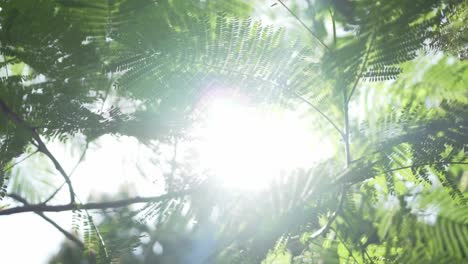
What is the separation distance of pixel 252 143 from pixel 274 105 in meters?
0.20

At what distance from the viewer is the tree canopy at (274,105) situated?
138cm

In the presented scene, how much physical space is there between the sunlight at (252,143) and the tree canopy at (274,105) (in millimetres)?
24

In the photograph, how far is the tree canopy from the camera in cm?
138

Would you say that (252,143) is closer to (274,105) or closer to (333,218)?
(274,105)

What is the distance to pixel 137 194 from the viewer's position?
2.34 m

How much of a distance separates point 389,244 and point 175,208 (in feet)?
3.20

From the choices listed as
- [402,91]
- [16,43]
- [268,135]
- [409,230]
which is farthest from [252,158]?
[16,43]

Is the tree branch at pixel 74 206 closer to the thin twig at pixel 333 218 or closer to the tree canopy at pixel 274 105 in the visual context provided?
the tree canopy at pixel 274 105

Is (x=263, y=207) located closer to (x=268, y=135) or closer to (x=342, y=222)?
(x=268, y=135)

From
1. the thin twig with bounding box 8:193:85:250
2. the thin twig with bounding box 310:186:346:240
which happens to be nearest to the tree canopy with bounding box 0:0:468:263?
the thin twig with bounding box 310:186:346:240

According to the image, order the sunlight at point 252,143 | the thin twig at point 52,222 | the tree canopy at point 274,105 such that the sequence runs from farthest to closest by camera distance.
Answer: the thin twig at point 52,222 < the sunlight at point 252,143 < the tree canopy at point 274,105

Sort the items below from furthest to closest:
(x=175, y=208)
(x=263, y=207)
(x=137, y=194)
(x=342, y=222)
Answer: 1. (x=137, y=194)
2. (x=342, y=222)
3. (x=175, y=208)
4. (x=263, y=207)

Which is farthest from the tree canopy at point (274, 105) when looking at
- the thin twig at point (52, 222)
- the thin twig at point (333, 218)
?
the thin twig at point (52, 222)

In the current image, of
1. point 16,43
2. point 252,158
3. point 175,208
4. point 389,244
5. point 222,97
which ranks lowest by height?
point 389,244
